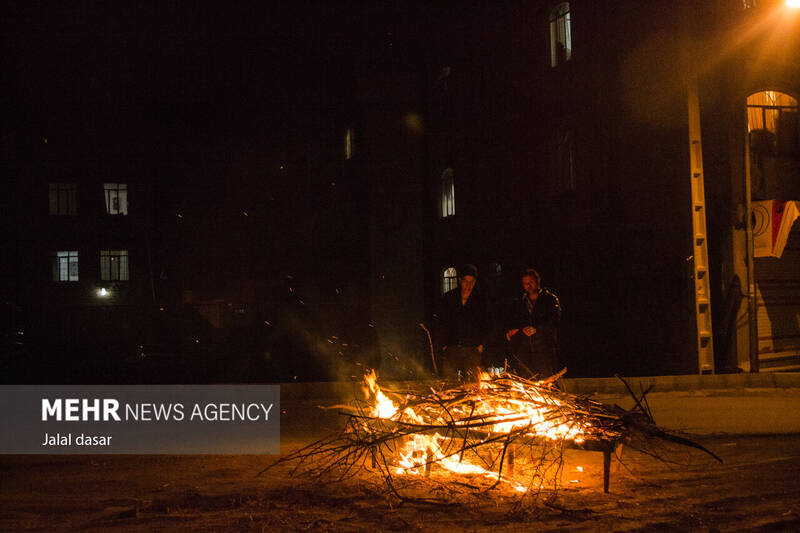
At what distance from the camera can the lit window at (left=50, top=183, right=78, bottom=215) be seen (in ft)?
149

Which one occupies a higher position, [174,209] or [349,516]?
[174,209]

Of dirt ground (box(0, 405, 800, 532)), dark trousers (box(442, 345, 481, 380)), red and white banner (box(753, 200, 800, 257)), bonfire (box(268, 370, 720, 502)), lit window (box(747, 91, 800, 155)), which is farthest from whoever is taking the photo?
lit window (box(747, 91, 800, 155))

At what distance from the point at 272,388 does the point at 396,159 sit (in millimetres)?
18452

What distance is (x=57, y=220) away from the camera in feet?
148

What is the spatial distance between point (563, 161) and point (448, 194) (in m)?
6.68

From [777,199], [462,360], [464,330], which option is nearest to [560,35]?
[777,199]

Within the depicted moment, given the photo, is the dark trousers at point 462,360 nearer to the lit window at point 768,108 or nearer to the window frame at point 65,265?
the lit window at point 768,108

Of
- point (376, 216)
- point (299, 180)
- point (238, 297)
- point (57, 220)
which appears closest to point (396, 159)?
point (376, 216)

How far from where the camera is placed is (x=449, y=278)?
2780 centimetres

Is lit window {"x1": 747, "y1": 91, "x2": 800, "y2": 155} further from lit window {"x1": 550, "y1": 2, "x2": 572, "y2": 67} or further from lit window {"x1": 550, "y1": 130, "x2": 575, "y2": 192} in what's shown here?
lit window {"x1": 550, "y1": 2, "x2": 572, "y2": 67}

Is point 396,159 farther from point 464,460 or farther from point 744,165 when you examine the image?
point 464,460

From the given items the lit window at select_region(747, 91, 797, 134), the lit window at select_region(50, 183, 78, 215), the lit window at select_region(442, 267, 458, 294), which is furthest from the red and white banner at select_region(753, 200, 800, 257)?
the lit window at select_region(50, 183, 78, 215)

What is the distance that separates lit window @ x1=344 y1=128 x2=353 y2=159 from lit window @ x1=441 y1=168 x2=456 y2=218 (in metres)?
11.7

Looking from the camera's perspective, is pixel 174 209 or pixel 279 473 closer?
pixel 279 473
